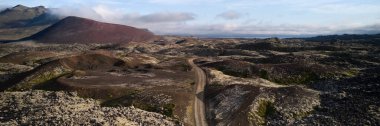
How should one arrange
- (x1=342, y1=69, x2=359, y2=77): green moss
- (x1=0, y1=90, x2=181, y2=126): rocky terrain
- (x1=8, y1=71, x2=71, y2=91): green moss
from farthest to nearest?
(x1=342, y1=69, x2=359, y2=77): green moss, (x1=8, y1=71, x2=71, y2=91): green moss, (x1=0, y1=90, x2=181, y2=126): rocky terrain

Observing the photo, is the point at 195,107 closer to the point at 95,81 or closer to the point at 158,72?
the point at 95,81

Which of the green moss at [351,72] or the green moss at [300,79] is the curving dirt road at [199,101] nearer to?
the green moss at [300,79]

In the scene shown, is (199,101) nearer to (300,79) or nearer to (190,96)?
(190,96)

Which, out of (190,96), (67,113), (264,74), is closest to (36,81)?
(67,113)

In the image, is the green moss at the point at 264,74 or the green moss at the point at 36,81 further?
the green moss at the point at 264,74

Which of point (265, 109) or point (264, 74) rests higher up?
point (264, 74)

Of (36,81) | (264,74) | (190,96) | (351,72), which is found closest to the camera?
(190,96)

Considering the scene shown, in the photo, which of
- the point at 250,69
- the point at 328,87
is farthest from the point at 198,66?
the point at 328,87

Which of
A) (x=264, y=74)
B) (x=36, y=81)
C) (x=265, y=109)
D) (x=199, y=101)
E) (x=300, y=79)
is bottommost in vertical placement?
(x=265, y=109)

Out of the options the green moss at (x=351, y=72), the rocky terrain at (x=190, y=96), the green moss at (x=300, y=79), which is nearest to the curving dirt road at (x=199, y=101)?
the rocky terrain at (x=190, y=96)

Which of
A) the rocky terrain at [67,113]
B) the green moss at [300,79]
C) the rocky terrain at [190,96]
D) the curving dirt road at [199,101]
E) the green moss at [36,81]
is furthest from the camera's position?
the green moss at [300,79]

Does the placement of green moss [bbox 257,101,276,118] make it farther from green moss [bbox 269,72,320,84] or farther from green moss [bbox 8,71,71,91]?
green moss [bbox 8,71,71,91]

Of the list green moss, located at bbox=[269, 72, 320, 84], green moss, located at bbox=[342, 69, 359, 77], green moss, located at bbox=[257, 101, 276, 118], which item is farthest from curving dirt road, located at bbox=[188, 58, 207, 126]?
green moss, located at bbox=[342, 69, 359, 77]
